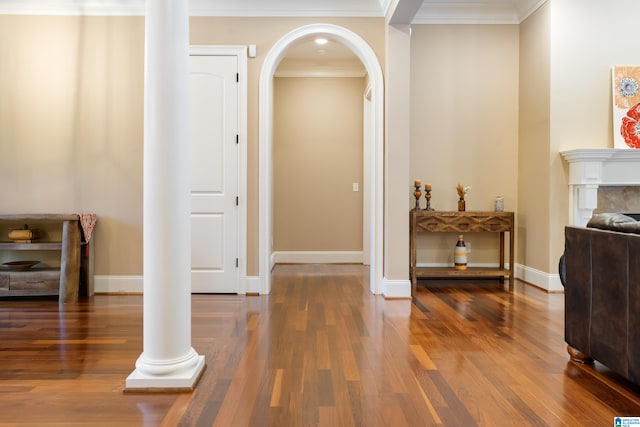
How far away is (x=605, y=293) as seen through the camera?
2.12 meters

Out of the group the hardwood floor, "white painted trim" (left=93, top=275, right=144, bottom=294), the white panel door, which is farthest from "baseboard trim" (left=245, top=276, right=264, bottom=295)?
"white painted trim" (left=93, top=275, right=144, bottom=294)

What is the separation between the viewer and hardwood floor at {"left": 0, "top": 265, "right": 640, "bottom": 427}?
5.94 ft

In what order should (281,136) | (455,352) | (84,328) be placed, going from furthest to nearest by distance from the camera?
(281,136) < (84,328) < (455,352)

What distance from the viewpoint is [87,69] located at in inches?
166

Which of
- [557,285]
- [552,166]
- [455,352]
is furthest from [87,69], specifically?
[557,285]

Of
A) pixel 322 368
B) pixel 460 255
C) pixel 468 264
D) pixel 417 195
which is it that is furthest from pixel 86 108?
pixel 468 264

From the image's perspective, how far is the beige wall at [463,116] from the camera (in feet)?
15.7

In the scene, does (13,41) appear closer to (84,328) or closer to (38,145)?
(38,145)

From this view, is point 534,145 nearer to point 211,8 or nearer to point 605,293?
point 605,293

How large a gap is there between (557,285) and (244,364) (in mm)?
3238

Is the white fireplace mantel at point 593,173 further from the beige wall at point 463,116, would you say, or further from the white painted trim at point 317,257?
the white painted trim at point 317,257

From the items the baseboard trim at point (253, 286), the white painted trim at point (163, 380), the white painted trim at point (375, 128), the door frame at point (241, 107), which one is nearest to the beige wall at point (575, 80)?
the white painted trim at point (375, 128)

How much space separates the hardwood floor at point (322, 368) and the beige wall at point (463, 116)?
141 centimetres

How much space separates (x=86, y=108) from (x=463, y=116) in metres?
3.88
